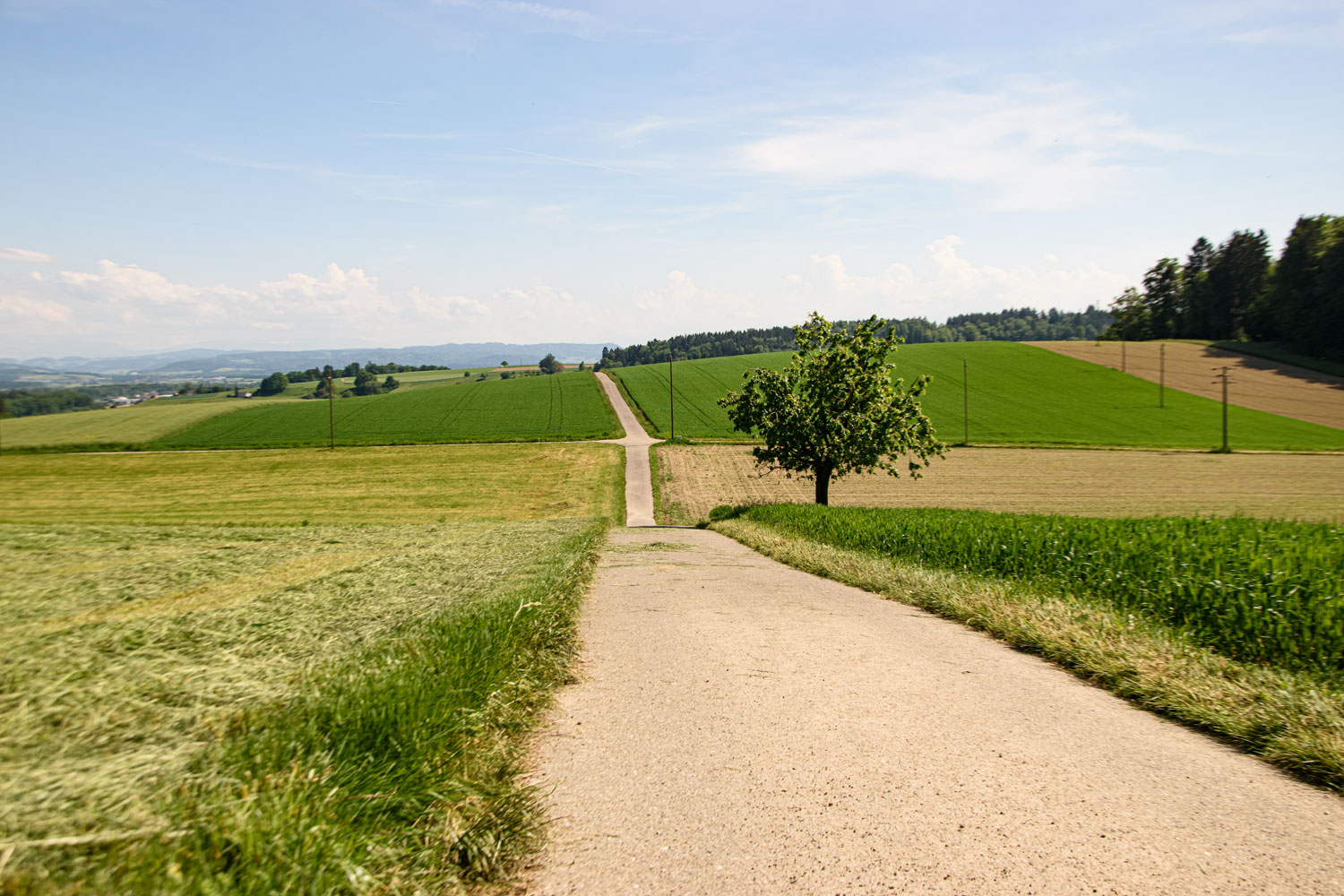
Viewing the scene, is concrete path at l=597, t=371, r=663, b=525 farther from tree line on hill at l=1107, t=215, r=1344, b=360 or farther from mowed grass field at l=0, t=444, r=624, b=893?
tree line on hill at l=1107, t=215, r=1344, b=360

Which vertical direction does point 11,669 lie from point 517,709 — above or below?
above

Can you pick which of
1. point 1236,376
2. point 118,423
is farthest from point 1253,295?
point 118,423

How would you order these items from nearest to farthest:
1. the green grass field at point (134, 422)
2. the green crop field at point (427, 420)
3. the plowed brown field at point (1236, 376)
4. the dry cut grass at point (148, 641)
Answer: the dry cut grass at point (148, 641), the green grass field at point (134, 422), the green crop field at point (427, 420), the plowed brown field at point (1236, 376)

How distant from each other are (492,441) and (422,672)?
59.5 meters

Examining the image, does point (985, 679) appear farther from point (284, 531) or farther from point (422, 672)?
point (284, 531)

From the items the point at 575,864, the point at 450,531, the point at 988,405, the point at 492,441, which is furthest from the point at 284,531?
the point at 988,405

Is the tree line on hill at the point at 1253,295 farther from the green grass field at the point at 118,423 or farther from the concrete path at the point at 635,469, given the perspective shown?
the green grass field at the point at 118,423

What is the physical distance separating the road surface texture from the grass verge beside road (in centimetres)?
30

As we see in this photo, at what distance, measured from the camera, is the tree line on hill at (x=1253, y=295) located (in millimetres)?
85062

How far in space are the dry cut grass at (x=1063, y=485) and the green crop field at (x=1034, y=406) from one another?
308 inches

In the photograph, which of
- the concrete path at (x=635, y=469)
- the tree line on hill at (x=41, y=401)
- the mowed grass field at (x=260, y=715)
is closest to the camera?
the mowed grass field at (x=260, y=715)

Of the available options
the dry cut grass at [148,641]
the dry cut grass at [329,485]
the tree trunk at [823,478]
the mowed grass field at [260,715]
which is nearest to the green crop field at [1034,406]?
the dry cut grass at [329,485]

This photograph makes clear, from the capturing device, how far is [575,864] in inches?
135

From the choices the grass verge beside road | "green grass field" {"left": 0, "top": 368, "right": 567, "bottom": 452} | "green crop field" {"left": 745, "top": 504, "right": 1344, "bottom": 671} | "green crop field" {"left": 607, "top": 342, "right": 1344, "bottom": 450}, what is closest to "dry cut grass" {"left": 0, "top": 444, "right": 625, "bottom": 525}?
"green grass field" {"left": 0, "top": 368, "right": 567, "bottom": 452}
